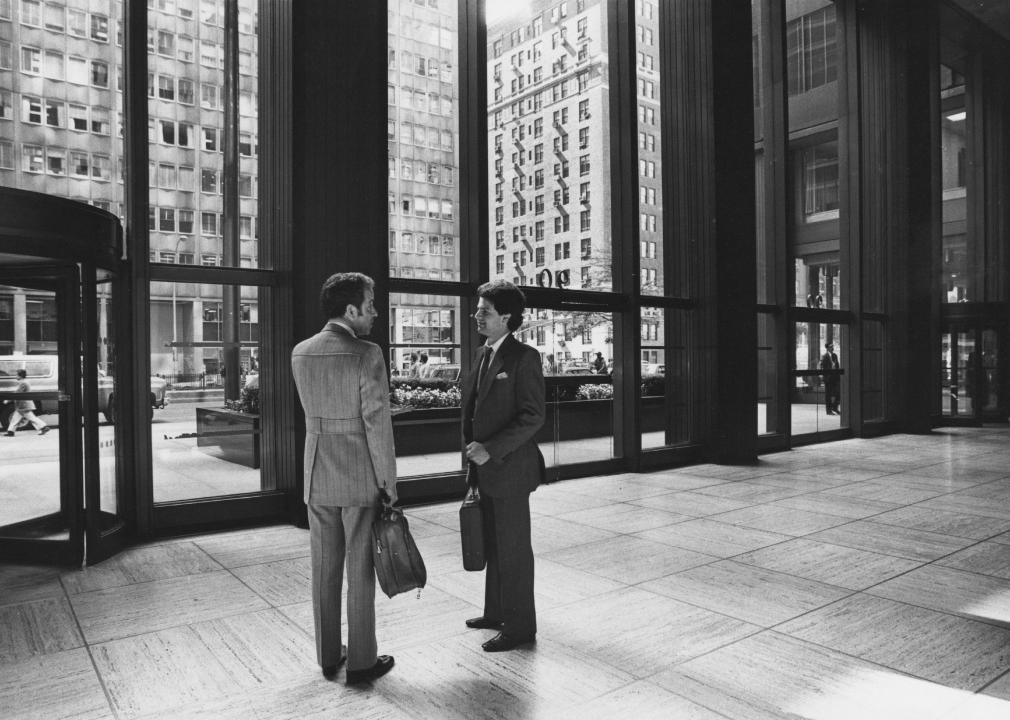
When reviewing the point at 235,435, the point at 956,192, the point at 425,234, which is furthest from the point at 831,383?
the point at 235,435

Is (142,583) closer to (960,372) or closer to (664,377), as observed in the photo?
(664,377)

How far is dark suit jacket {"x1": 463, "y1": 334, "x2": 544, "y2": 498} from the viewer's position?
361cm

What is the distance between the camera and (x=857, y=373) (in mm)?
13992

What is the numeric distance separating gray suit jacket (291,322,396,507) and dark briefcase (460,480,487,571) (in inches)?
20.0

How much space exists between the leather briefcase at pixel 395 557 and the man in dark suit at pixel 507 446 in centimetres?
53

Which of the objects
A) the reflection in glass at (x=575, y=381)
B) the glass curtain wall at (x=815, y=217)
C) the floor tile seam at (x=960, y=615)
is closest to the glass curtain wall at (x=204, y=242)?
the reflection in glass at (x=575, y=381)

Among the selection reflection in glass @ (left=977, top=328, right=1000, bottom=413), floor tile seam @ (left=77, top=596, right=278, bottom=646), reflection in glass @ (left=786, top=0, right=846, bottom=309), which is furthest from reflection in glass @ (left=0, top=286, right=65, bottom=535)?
reflection in glass @ (left=977, top=328, right=1000, bottom=413)

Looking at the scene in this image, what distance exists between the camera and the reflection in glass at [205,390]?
6484 millimetres

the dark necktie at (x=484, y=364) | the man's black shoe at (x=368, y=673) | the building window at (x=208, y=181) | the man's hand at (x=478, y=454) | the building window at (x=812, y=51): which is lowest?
the man's black shoe at (x=368, y=673)

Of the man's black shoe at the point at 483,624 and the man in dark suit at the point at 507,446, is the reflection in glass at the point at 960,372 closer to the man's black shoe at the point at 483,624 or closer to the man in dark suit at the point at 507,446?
the man's black shoe at the point at 483,624

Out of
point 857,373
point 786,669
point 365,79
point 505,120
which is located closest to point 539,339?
point 505,120

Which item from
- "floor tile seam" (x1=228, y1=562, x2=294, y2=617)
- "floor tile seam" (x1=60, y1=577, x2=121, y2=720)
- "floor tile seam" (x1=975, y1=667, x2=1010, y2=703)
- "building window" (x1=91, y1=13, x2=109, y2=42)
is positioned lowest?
"floor tile seam" (x1=975, y1=667, x2=1010, y2=703)

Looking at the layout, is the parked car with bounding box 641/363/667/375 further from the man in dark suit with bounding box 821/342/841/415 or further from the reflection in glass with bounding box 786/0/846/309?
the man in dark suit with bounding box 821/342/841/415

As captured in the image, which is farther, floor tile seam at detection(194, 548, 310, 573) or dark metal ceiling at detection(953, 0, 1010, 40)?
dark metal ceiling at detection(953, 0, 1010, 40)
